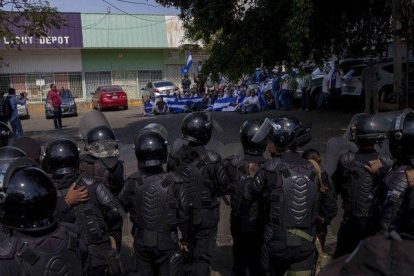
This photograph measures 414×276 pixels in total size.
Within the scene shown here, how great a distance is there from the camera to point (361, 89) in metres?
15.7

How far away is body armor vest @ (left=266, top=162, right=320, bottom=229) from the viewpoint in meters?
3.79

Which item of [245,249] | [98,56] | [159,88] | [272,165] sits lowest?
[245,249]

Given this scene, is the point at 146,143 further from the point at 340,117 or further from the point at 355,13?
the point at 340,117

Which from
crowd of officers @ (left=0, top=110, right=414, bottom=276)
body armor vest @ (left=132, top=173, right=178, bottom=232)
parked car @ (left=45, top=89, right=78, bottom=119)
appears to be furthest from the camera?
parked car @ (left=45, top=89, right=78, bottom=119)

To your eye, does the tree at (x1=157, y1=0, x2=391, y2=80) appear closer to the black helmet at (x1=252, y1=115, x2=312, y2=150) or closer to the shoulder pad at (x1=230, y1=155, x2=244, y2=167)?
the shoulder pad at (x1=230, y1=155, x2=244, y2=167)

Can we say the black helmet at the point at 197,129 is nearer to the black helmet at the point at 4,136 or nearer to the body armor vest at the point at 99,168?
the body armor vest at the point at 99,168

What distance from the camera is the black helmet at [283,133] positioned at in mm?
4035

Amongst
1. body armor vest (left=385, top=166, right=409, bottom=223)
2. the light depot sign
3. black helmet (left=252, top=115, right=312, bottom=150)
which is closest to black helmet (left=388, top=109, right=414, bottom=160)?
body armor vest (left=385, top=166, right=409, bottom=223)

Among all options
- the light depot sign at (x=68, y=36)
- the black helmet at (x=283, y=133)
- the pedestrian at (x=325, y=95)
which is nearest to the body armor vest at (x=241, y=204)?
the black helmet at (x=283, y=133)

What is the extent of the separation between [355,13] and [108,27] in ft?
71.4

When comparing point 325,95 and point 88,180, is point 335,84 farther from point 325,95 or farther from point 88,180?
point 88,180

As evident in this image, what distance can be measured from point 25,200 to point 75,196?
3.74 ft

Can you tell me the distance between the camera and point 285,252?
3.79 metres

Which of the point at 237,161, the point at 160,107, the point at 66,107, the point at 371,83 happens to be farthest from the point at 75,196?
the point at 66,107
